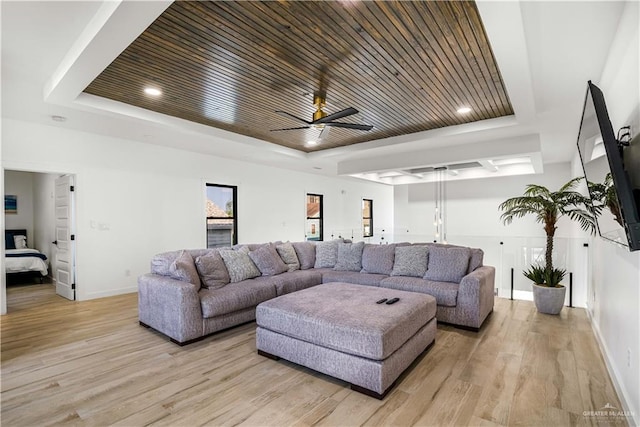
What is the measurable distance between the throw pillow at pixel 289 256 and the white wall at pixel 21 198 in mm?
6636

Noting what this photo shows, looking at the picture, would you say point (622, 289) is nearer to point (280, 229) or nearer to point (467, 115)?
point (467, 115)

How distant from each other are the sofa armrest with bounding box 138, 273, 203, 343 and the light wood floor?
130mm

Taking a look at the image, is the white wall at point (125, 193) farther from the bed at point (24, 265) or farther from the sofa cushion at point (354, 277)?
the sofa cushion at point (354, 277)

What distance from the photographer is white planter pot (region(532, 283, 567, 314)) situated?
412 centimetres

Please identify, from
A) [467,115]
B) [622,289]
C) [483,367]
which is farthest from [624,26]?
[483,367]

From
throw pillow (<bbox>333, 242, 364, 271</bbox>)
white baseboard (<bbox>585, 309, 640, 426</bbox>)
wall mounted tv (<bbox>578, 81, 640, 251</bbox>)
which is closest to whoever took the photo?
→ wall mounted tv (<bbox>578, 81, 640, 251</bbox>)

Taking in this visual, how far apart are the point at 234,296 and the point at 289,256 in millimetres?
1493

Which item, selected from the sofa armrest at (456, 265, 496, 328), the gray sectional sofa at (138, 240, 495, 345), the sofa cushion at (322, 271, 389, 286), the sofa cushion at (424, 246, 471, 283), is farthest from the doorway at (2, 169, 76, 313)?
the sofa armrest at (456, 265, 496, 328)

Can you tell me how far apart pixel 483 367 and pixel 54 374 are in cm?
358

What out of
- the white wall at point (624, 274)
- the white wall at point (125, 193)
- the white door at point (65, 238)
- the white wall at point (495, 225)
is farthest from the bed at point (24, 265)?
the white wall at point (624, 274)

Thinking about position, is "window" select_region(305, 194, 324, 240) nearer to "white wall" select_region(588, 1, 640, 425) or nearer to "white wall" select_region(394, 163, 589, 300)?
"white wall" select_region(394, 163, 589, 300)

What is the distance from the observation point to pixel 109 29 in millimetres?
2252

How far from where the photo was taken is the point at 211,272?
12.1 feet

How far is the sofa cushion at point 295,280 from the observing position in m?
4.12
